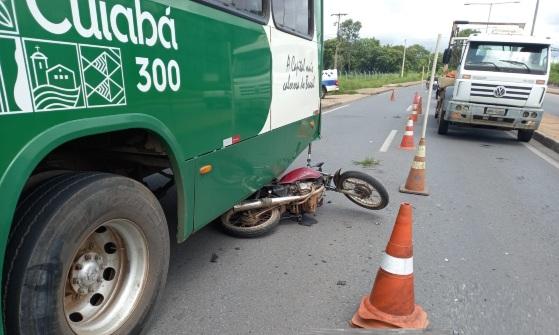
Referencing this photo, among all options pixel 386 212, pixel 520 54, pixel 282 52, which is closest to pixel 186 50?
pixel 282 52

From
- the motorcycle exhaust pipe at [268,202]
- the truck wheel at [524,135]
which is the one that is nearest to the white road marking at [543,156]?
the truck wheel at [524,135]

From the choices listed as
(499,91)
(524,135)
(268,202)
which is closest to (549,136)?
(524,135)

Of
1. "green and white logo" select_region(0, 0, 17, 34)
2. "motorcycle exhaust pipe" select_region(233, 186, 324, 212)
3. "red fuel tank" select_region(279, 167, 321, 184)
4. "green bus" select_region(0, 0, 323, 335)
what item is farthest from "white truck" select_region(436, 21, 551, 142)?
"green and white logo" select_region(0, 0, 17, 34)

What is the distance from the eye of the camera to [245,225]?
159 inches

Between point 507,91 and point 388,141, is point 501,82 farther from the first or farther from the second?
point 388,141

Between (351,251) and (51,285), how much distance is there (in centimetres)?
269

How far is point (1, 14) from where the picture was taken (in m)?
1.41

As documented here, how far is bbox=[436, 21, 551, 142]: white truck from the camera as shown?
970 cm

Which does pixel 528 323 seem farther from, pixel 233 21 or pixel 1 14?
pixel 1 14

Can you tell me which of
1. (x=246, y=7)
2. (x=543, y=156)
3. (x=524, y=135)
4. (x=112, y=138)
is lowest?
(x=543, y=156)

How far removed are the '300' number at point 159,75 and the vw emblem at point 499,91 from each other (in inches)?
375

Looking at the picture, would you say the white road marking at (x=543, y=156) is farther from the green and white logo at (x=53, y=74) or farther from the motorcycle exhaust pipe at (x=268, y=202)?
the green and white logo at (x=53, y=74)

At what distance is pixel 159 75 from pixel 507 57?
1018 cm

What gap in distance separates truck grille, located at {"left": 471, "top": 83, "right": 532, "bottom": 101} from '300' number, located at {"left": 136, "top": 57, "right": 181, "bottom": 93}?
30.9 feet
